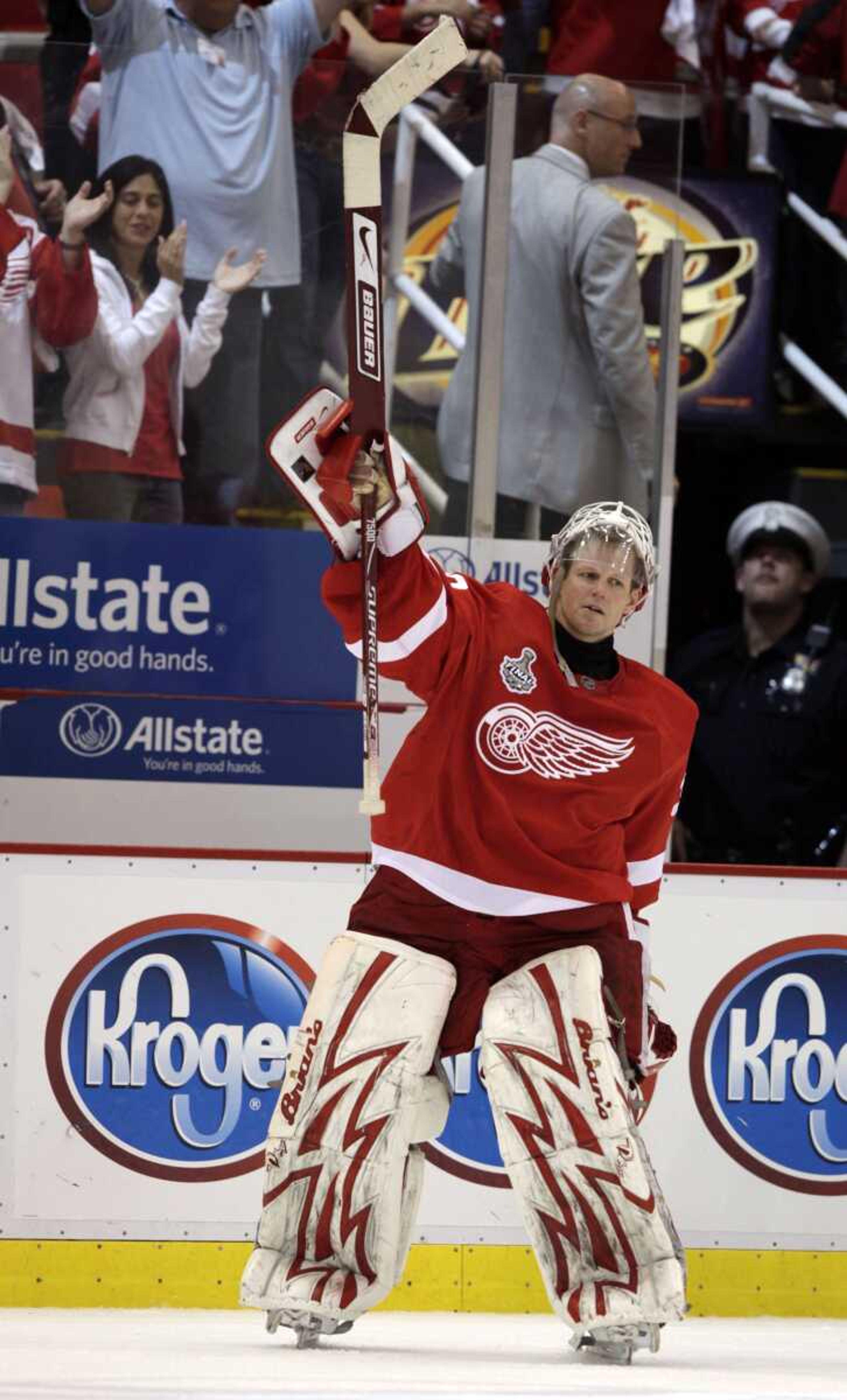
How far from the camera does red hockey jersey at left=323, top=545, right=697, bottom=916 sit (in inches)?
120

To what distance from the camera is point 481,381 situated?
4.86 meters

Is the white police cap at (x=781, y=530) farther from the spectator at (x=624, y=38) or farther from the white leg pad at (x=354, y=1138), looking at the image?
the white leg pad at (x=354, y=1138)

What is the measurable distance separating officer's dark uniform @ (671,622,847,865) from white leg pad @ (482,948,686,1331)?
2038 mm

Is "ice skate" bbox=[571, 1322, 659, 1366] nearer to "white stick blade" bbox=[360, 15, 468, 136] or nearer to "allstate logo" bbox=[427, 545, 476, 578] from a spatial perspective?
"white stick blade" bbox=[360, 15, 468, 136]

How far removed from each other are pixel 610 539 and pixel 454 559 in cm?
168

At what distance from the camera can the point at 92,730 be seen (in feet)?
15.7

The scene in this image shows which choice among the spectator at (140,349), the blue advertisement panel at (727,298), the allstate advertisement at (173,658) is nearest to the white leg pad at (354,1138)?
the allstate advertisement at (173,658)

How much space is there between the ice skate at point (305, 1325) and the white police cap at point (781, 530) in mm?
2649

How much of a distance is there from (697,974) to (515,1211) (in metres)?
0.55

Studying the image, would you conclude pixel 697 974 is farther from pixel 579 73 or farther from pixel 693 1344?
pixel 579 73

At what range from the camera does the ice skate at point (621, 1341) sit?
301 cm

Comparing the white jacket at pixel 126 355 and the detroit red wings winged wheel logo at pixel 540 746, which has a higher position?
the white jacket at pixel 126 355

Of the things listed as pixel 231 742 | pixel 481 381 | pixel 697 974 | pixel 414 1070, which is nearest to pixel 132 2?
pixel 481 381

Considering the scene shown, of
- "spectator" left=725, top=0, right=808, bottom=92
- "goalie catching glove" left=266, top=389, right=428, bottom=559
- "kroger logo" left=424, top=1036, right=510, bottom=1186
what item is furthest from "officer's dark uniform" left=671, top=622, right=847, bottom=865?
"goalie catching glove" left=266, top=389, right=428, bottom=559
